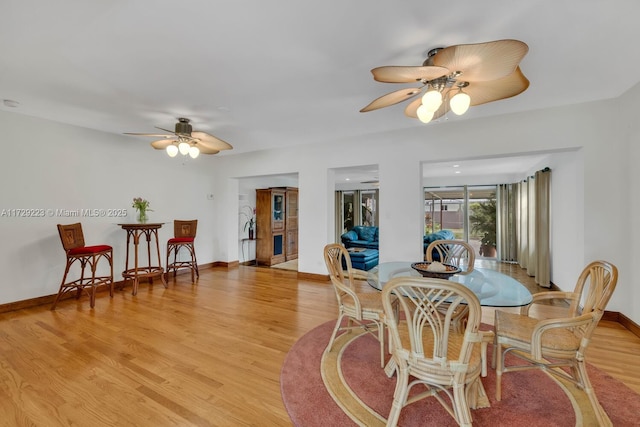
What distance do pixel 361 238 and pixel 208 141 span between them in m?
5.36

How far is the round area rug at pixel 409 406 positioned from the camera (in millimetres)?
1689

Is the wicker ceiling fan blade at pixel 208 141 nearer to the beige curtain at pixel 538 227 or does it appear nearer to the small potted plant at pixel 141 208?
the small potted plant at pixel 141 208

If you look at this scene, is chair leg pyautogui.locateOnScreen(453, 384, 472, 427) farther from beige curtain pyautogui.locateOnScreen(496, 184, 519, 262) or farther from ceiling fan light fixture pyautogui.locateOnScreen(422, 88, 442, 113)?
beige curtain pyautogui.locateOnScreen(496, 184, 519, 262)

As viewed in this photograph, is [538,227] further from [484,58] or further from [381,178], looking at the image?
[484,58]

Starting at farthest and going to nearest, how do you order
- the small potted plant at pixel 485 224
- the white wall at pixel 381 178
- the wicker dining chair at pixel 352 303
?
the small potted plant at pixel 485 224 → the white wall at pixel 381 178 → the wicker dining chair at pixel 352 303

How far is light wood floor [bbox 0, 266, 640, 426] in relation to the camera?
179 centimetres

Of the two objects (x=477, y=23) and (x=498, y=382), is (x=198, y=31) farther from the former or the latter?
(x=498, y=382)

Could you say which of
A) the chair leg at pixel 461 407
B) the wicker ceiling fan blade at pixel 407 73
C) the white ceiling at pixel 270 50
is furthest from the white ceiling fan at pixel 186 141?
the chair leg at pixel 461 407

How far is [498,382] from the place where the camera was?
71.9 inches

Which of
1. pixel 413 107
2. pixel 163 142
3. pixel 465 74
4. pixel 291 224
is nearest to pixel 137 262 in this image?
pixel 163 142

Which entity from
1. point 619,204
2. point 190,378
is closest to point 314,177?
point 190,378

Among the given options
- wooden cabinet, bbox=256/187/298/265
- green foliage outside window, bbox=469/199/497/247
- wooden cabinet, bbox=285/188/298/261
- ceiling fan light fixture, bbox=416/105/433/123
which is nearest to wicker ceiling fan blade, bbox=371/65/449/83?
ceiling fan light fixture, bbox=416/105/433/123

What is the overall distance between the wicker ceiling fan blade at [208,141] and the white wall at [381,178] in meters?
1.69

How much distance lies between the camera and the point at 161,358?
2.41 meters
